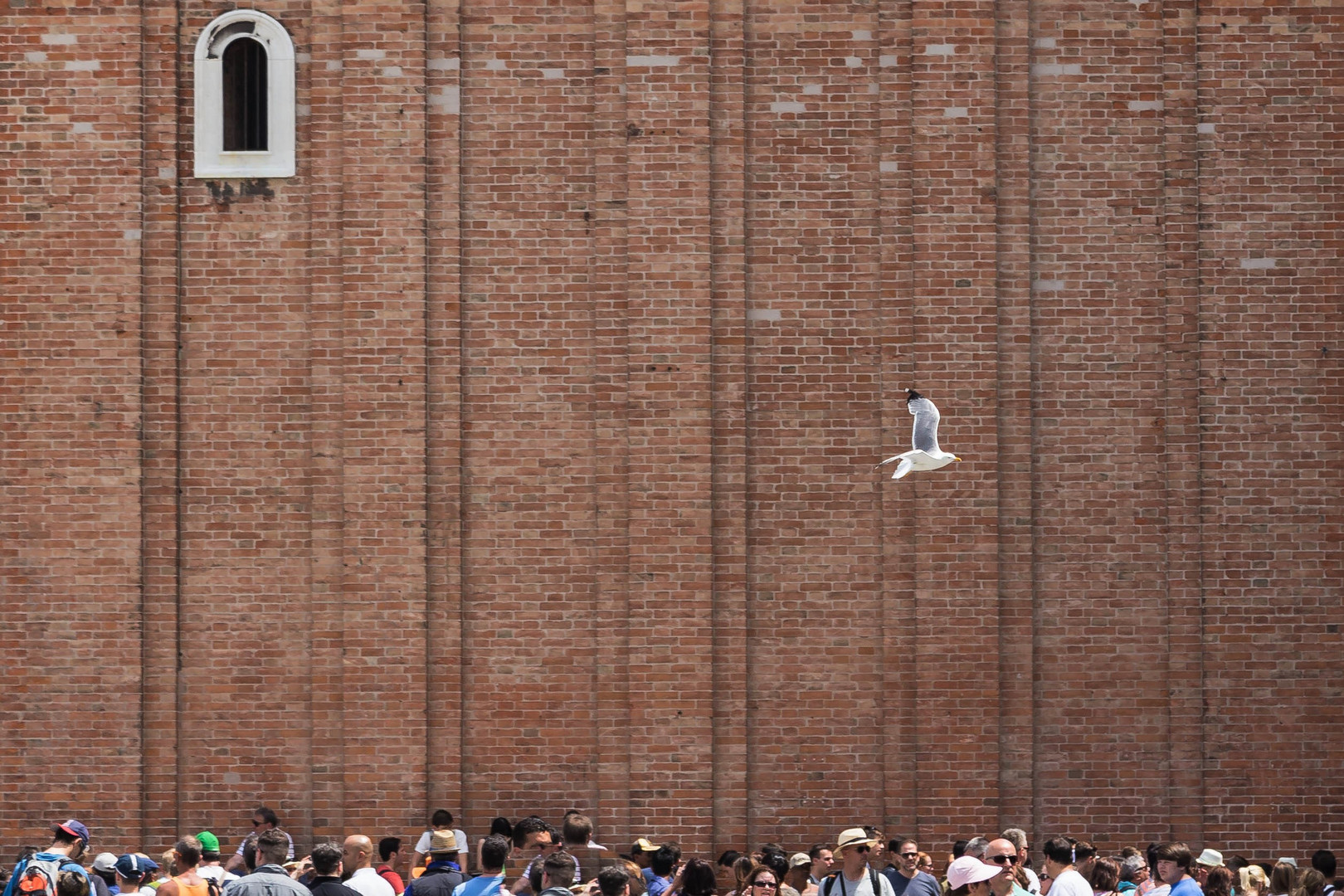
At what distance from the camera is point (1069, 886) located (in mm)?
11195

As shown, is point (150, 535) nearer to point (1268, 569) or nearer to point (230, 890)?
point (230, 890)

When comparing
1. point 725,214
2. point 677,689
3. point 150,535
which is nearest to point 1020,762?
point 677,689

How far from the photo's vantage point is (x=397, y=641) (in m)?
15.5

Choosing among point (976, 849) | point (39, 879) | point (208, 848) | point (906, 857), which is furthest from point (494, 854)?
point (976, 849)

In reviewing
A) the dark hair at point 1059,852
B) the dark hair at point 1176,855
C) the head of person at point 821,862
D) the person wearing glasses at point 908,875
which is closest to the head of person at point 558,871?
the person wearing glasses at point 908,875

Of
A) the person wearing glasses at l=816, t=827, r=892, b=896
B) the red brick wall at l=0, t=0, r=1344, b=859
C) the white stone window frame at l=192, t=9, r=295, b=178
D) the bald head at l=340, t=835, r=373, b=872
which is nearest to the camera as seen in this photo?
the person wearing glasses at l=816, t=827, r=892, b=896

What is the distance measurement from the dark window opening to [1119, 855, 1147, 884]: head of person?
9093 mm

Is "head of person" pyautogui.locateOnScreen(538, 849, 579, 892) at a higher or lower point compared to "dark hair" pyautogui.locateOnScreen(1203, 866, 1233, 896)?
higher

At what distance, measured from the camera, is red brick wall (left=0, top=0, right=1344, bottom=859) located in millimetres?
15492

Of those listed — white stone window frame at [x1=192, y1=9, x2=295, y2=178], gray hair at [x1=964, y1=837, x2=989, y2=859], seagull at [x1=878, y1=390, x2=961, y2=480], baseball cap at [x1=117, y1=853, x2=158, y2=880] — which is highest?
white stone window frame at [x1=192, y1=9, x2=295, y2=178]

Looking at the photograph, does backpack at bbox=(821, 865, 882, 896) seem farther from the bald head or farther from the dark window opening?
the dark window opening

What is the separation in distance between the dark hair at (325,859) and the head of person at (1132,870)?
5132mm

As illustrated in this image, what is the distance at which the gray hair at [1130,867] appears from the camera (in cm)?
1241

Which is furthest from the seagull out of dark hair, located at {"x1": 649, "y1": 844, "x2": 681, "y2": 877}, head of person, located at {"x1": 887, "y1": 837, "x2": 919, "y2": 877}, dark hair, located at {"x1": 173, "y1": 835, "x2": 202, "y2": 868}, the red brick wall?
dark hair, located at {"x1": 173, "y1": 835, "x2": 202, "y2": 868}
